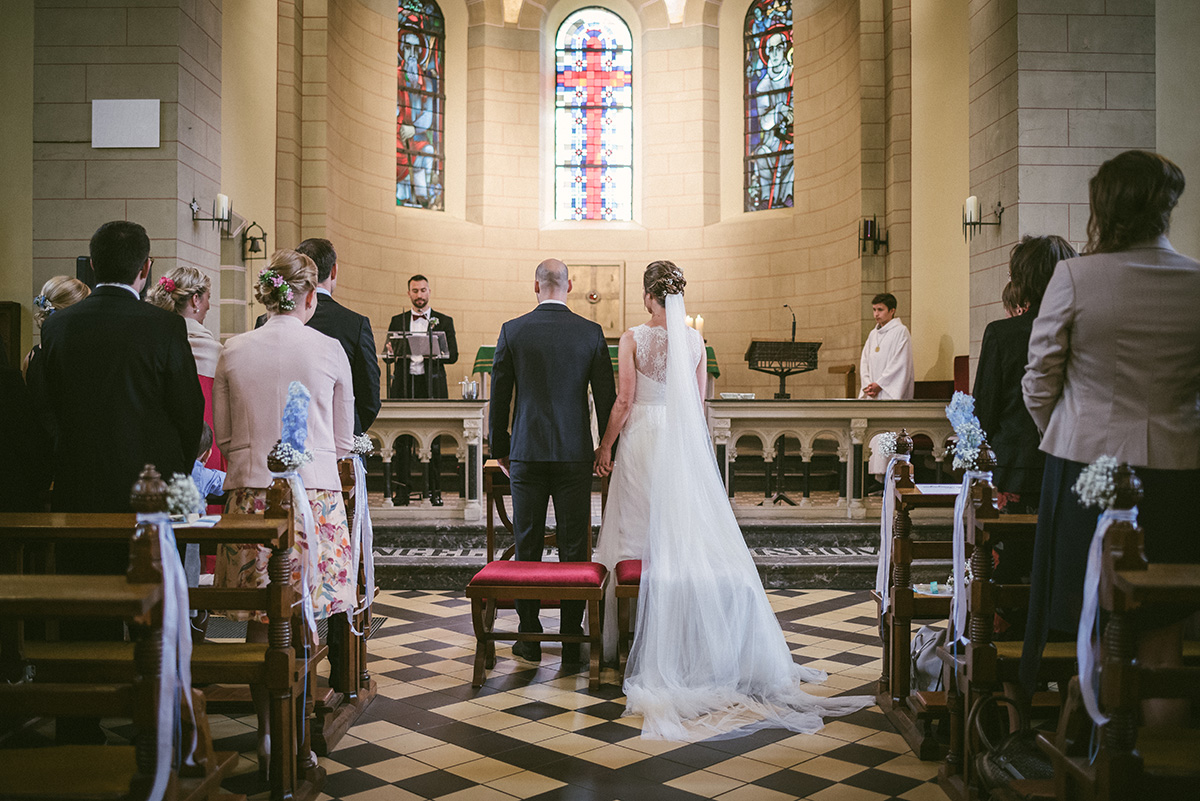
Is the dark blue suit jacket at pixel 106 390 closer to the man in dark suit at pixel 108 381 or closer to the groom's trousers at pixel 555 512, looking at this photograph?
the man in dark suit at pixel 108 381

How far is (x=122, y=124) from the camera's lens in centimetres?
703

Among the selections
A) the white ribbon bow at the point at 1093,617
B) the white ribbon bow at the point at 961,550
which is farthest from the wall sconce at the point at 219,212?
the white ribbon bow at the point at 1093,617

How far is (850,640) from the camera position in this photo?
492cm

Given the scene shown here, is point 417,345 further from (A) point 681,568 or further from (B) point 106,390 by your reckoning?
(B) point 106,390

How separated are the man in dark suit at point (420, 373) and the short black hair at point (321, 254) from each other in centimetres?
374

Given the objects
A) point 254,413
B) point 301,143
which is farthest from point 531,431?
point 301,143

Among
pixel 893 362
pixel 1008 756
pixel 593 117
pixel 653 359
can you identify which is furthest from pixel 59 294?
pixel 593 117

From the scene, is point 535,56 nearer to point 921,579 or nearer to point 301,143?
point 301,143

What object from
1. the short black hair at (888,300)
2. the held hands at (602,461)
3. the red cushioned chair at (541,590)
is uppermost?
the short black hair at (888,300)

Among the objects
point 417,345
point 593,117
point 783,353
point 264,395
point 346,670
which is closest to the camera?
point 264,395

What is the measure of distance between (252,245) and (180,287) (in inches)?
229

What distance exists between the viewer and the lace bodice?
4.34m

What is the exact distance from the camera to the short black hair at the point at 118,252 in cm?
299

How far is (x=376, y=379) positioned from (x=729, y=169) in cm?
1003
